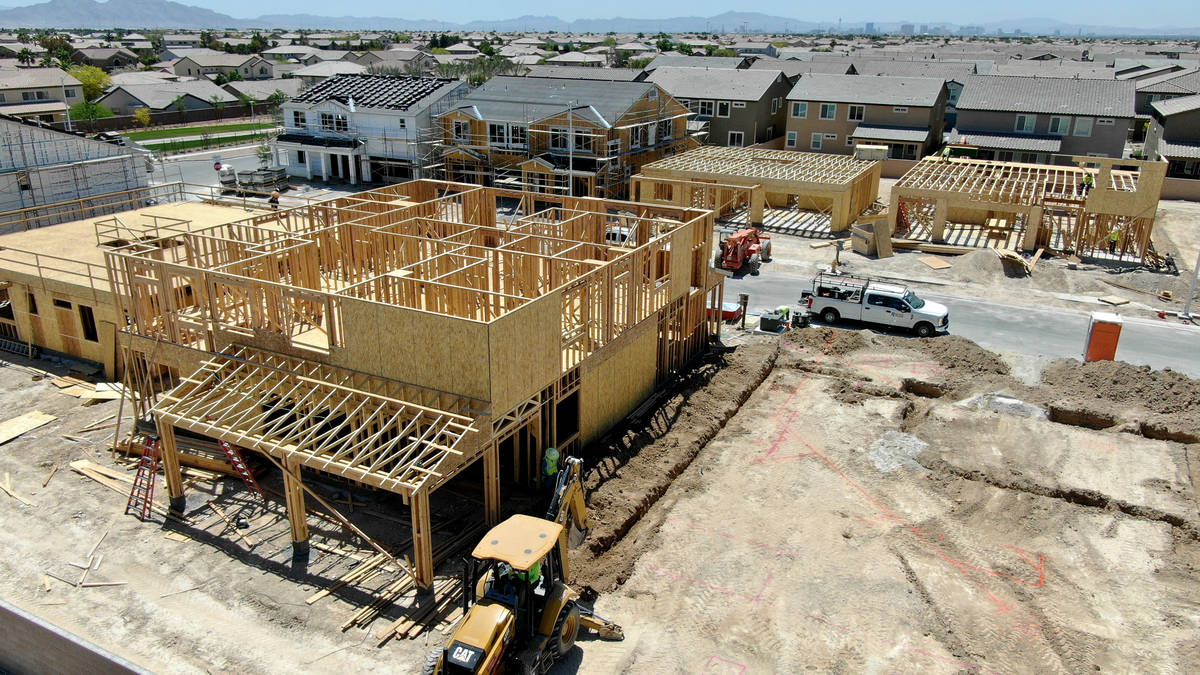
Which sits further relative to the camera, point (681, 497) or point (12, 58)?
point (12, 58)

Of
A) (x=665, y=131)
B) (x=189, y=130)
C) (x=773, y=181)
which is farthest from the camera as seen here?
(x=189, y=130)

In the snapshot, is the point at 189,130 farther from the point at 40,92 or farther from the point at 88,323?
the point at 88,323

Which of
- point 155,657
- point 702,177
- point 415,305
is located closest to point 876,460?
point 415,305

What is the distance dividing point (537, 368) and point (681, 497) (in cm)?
466

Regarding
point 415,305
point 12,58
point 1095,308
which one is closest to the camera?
point 415,305

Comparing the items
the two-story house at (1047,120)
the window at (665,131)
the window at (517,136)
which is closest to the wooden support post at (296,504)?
the window at (517,136)

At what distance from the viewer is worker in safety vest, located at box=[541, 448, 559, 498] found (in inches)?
744

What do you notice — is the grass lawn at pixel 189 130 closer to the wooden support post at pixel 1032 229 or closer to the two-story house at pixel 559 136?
the two-story house at pixel 559 136

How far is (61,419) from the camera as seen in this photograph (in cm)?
2303

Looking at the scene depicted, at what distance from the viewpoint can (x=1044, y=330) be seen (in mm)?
30875

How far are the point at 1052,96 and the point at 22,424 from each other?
64757 millimetres

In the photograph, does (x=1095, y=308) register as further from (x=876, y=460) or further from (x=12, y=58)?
(x=12, y=58)

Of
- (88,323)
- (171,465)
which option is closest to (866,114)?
(88,323)

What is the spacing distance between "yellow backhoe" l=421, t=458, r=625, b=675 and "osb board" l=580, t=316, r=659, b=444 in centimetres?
701
